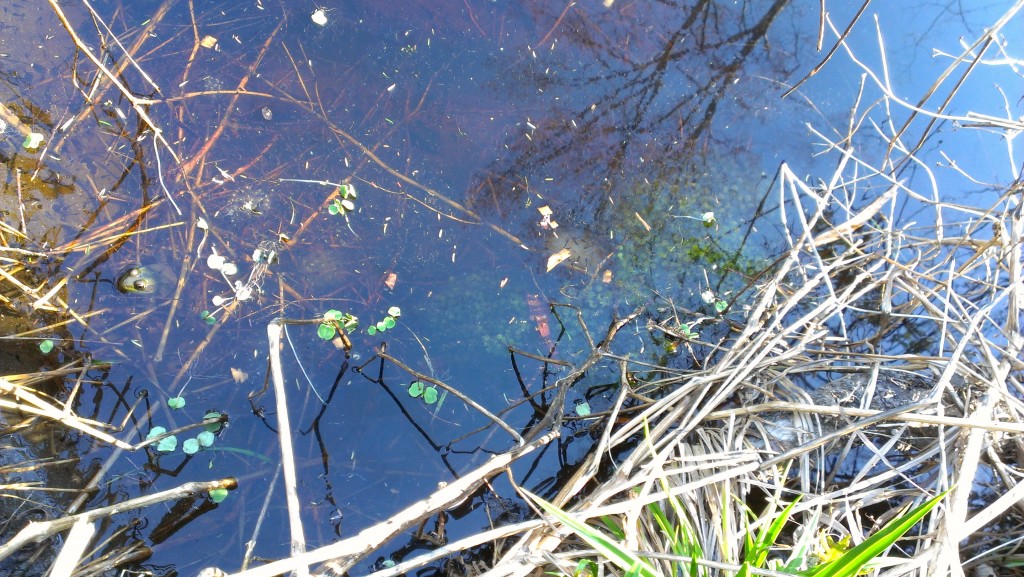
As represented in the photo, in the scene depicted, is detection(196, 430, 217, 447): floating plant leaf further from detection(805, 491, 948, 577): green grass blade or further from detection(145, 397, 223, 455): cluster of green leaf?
detection(805, 491, 948, 577): green grass blade

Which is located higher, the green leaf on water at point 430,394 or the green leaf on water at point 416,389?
the green leaf on water at point 416,389

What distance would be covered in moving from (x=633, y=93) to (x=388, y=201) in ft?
4.09

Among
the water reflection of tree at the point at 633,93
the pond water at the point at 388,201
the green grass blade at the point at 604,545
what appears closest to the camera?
the green grass blade at the point at 604,545

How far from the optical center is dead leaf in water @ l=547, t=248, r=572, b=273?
2.49 meters

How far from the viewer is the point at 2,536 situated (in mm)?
1937

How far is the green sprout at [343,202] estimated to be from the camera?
243 centimetres

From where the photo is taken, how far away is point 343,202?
244cm

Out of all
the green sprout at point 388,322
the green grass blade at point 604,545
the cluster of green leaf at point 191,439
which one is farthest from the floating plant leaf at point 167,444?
the green grass blade at point 604,545

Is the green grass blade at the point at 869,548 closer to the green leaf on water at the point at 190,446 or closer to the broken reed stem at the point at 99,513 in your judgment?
the broken reed stem at the point at 99,513

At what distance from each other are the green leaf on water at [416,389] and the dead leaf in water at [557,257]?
73 centimetres

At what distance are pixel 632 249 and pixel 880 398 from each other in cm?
108

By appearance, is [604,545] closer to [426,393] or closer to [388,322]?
[426,393]

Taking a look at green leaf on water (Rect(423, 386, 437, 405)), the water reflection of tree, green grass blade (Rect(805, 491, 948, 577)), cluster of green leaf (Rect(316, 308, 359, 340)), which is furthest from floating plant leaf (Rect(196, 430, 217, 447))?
green grass blade (Rect(805, 491, 948, 577))

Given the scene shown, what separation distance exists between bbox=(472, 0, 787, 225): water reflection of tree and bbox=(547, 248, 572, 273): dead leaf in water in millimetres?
200
